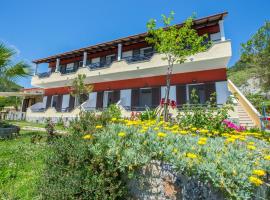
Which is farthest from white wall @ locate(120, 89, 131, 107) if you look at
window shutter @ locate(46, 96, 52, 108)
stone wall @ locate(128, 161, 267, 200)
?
stone wall @ locate(128, 161, 267, 200)

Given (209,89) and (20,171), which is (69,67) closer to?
(209,89)

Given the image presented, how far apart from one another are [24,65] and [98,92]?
10.9 m

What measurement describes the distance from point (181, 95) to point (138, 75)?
4585 mm

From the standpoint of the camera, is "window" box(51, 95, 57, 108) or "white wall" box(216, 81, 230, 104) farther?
"window" box(51, 95, 57, 108)

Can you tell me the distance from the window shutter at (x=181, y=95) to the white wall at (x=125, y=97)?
4.83 meters

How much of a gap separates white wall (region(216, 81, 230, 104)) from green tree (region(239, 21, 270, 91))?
1387cm

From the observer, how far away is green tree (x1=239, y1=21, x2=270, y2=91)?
23.4 metres

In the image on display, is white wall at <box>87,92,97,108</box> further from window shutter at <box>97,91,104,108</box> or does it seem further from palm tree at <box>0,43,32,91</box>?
palm tree at <box>0,43,32,91</box>

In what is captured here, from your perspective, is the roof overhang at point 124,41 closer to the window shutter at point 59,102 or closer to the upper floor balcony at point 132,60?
the upper floor balcony at point 132,60

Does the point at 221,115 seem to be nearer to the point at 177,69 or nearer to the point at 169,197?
the point at 169,197

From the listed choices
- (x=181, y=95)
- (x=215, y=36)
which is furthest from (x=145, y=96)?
(x=215, y=36)

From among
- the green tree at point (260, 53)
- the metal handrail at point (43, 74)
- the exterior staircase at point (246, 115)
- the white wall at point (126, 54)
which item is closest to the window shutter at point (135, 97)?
the white wall at point (126, 54)

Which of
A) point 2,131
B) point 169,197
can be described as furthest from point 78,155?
point 2,131

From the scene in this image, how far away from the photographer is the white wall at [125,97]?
1758 cm
